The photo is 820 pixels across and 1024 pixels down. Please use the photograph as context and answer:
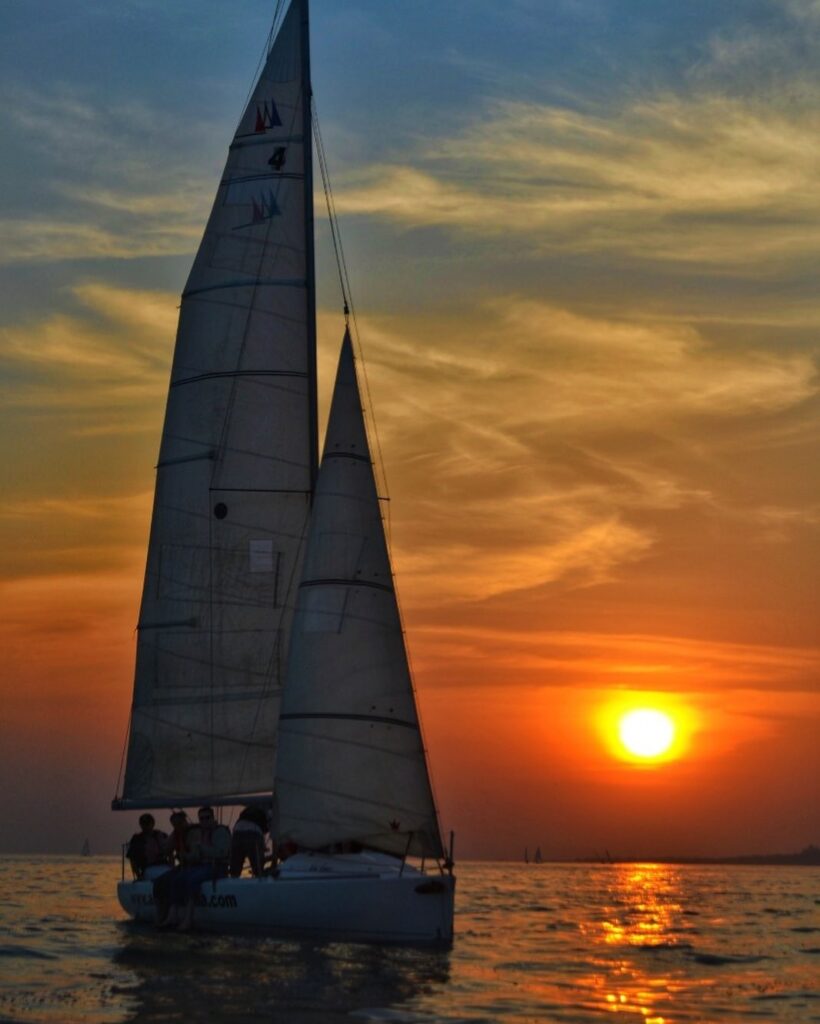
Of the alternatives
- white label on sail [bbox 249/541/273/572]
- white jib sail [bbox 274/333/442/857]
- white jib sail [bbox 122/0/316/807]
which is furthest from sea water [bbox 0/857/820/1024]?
white label on sail [bbox 249/541/273/572]

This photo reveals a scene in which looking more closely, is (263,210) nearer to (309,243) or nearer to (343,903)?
(309,243)

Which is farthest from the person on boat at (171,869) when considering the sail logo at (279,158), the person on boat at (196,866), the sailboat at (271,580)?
the sail logo at (279,158)

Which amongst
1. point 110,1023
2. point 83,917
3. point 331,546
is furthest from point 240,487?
point 110,1023

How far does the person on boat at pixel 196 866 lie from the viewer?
3350 centimetres

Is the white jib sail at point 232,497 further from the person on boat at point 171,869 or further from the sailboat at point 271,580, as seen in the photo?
the person on boat at point 171,869

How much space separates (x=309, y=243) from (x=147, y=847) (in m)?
16.0

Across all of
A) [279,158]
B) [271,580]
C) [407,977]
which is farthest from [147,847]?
[279,158]

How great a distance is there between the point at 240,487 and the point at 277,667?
15.4 ft

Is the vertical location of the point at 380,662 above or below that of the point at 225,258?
below

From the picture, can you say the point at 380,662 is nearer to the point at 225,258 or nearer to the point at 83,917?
the point at 225,258

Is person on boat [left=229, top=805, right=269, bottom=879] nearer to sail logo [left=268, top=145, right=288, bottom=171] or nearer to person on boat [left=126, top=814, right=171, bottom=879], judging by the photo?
person on boat [left=126, top=814, right=171, bottom=879]

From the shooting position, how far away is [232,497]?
39562 mm

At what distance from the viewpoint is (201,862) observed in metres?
34.3

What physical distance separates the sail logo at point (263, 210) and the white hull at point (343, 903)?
1711cm
